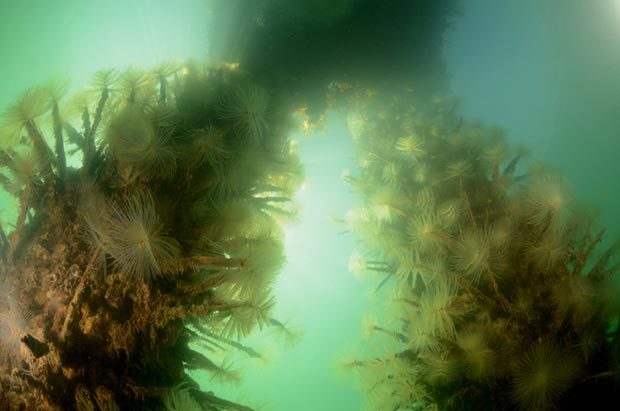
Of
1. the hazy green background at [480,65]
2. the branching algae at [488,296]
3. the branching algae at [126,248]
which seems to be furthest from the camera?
the hazy green background at [480,65]

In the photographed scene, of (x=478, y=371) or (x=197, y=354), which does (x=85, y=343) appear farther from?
(x=478, y=371)

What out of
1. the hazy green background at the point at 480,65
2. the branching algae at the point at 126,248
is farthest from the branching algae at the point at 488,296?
the branching algae at the point at 126,248

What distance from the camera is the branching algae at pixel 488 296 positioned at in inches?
120

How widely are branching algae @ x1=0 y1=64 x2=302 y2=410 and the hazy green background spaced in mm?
1105

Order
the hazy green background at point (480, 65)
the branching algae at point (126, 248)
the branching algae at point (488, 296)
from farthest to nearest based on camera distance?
the hazy green background at point (480, 65), the branching algae at point (488, 296), the branching algae at point (126, 248)

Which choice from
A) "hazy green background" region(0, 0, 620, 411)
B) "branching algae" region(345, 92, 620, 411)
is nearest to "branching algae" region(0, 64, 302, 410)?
"hazy green background" region(0, 0, 620, 411)

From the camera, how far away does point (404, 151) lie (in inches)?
202

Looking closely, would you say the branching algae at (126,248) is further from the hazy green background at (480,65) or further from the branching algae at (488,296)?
the branching algae at (488,296)

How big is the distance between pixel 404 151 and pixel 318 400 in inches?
2716

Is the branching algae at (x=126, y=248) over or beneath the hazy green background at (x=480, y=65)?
beneath

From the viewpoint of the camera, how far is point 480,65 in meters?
9.20

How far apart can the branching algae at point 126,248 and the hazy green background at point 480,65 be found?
3.62ft

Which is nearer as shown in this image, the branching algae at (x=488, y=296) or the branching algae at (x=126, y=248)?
the branching algae at (x=126, y=248)

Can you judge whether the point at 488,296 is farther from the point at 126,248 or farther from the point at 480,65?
the point at 480,65
